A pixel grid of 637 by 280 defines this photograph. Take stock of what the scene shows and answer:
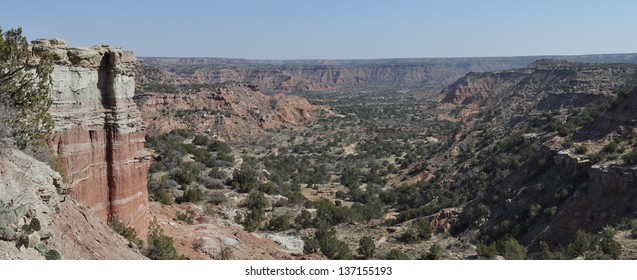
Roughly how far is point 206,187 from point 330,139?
39.3m

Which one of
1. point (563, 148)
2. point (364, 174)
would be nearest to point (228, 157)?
point (364, 174)

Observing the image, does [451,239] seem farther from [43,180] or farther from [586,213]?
[43,180]

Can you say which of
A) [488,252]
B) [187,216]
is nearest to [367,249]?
[488,252]

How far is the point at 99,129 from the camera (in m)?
14.1

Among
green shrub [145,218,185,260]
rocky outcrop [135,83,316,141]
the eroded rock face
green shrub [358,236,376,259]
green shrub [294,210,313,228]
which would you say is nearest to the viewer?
the eroded rock face

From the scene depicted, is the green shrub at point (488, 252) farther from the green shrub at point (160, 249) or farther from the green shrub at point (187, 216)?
the green shrub at point (187, 216)

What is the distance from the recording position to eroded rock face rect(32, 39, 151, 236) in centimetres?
1294

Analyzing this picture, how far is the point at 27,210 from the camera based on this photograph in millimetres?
9391

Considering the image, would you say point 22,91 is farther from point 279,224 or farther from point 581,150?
point 581,150

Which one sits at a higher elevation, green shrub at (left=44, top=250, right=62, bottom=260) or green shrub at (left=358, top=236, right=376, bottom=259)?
green shrub at (left=44, top=250, right=62, bottom=260)

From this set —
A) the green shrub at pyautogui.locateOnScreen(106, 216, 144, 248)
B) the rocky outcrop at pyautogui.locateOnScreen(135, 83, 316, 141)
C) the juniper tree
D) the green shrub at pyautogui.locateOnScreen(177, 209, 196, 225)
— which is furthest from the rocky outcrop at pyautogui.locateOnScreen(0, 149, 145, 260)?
the rocky outcrop at pyautogui.locateOnScreen(135, 83, 316, 141)

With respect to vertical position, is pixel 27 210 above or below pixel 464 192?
above

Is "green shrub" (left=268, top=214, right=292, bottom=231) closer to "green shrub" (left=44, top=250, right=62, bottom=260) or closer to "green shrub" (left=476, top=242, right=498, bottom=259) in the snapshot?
"green shrub" (left=476, top=242, right=498, bottom=259)

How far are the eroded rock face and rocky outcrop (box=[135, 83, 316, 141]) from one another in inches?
1639
